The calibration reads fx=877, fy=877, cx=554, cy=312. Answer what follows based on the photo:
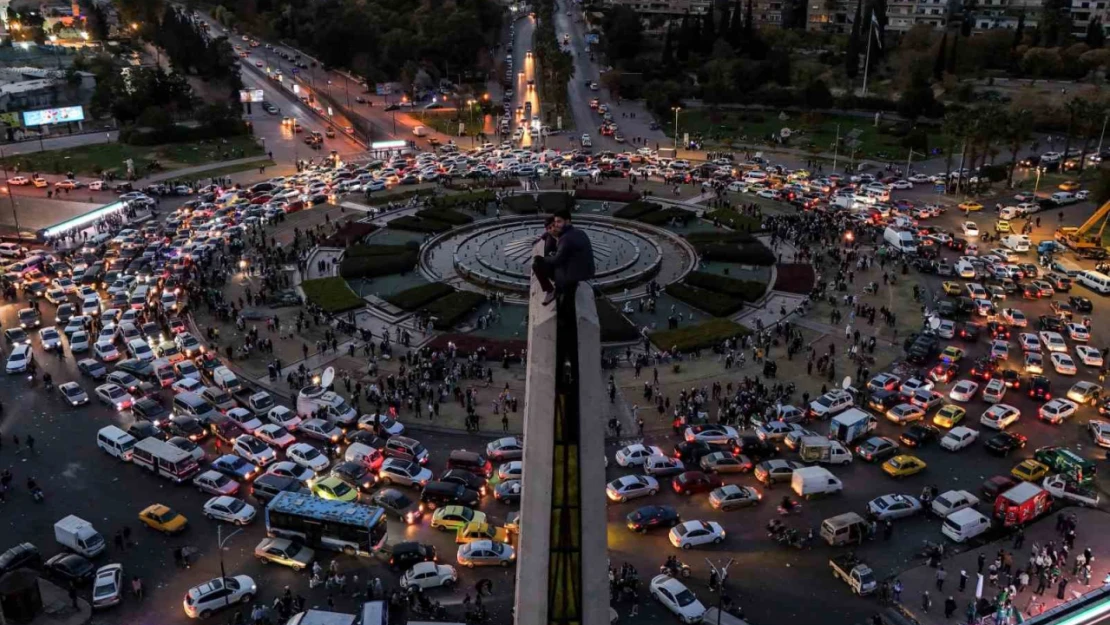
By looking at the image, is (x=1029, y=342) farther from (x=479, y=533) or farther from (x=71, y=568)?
(x=71, y=568)

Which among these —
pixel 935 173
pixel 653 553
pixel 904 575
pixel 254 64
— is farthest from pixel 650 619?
pixel 254 64

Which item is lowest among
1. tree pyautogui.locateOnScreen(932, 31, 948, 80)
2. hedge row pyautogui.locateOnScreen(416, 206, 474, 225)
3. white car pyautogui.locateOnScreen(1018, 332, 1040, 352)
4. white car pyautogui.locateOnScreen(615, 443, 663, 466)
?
white car pyautogui.locateOnScreen(615, 443, 663, 466)

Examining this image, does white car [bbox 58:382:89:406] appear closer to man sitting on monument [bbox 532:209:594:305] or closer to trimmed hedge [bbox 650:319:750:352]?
trimmed hedge [bbox 650:319:750:352]

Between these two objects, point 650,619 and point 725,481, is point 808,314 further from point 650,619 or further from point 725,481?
point 650,619

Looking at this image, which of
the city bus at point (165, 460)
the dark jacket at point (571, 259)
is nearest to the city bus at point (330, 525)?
the city bus at point (165, 460)

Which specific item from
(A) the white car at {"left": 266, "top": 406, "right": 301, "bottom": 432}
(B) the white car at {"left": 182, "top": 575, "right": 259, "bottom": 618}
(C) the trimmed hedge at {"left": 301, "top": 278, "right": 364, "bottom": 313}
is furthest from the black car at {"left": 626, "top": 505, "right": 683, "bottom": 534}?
(C) the trimmed hedge at {"left": 301, "top": 278, "right": 364, "bottom": 313}
